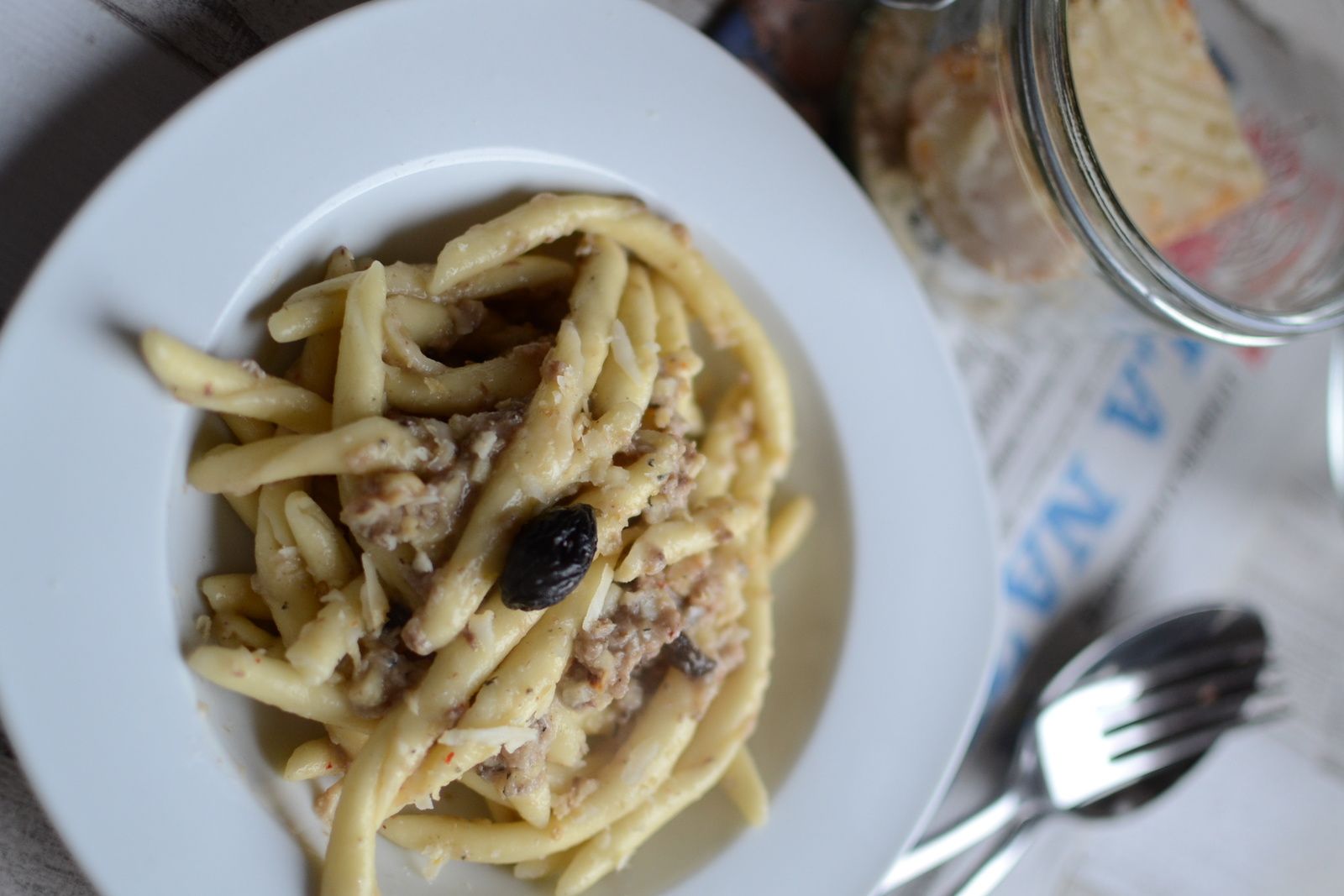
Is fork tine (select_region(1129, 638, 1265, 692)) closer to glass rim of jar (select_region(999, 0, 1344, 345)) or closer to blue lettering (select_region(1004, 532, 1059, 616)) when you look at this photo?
blue lettering (select_region(1004, 532, 1059, 616))

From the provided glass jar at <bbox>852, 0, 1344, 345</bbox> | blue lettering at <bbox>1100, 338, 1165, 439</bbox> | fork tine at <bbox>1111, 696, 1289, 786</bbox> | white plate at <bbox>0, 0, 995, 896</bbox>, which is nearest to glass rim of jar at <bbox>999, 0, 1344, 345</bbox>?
glass jar at <bbox>852, 0, 1344, 345</bbox>

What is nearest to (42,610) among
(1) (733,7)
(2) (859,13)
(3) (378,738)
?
(3) (378,738)

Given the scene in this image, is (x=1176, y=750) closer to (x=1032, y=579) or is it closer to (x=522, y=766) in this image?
(x=1032, y=579)

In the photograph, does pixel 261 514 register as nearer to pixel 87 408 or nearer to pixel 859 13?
pixel 87 408

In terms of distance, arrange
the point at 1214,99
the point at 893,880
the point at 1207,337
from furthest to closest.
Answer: the point at 893,880
the point at 1214,99
the point at 1207,337

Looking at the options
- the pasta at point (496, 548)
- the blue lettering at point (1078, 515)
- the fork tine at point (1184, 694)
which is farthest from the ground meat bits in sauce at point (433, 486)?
the fork tine at point (1184, 694)

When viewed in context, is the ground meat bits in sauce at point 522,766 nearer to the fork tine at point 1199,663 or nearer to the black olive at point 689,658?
the black olive at point 689,658
